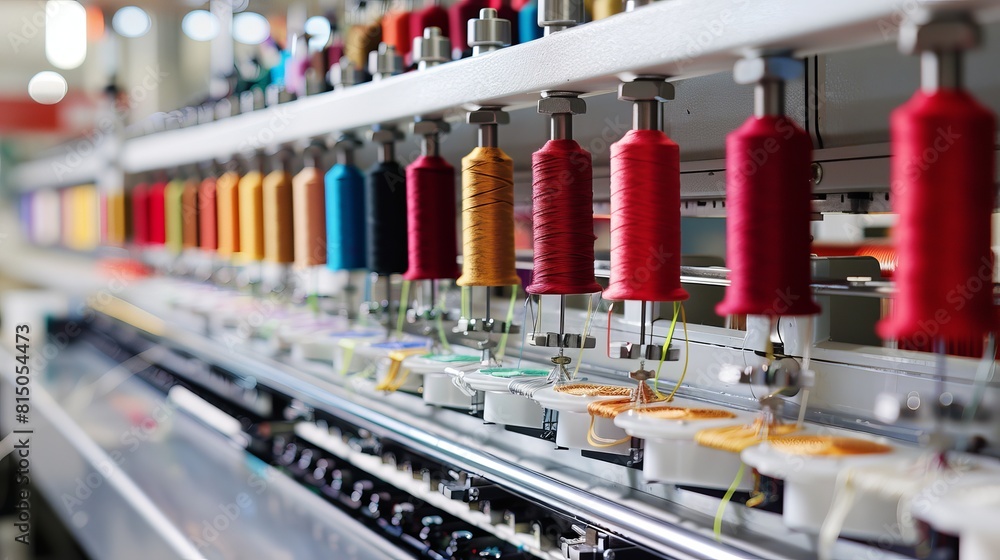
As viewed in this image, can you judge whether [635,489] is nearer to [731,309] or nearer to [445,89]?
[731,309]

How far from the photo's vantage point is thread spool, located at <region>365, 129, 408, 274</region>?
1313 millimetres

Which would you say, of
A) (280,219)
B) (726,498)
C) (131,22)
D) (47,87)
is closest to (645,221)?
(726,498)

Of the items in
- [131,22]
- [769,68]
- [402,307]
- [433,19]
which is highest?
[131,22]

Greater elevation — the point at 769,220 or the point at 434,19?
Result: the point at 434,19

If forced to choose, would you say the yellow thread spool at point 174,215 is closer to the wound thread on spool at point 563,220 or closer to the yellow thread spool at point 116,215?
the yellow thread spool at point 116,215

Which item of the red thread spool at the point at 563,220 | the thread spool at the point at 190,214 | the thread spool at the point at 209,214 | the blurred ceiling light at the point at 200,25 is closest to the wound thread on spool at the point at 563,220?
the red thread spool at the point at 563,220

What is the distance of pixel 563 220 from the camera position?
0.93 meters

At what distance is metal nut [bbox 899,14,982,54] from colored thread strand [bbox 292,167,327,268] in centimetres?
119

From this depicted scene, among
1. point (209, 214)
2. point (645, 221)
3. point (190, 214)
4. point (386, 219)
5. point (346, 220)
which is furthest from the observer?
point (190, 214)

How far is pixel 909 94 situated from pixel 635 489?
19.1 inches

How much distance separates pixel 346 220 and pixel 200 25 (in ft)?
9.60

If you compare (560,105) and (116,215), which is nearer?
(560,105)

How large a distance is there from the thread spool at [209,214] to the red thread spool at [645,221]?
5.49ft

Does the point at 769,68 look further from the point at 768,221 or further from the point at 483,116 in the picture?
the point at 483,116
